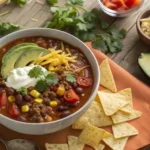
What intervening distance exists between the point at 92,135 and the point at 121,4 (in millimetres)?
1479

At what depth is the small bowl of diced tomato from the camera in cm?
402

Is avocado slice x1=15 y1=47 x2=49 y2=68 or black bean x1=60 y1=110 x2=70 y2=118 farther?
avocado slice x1=15 y1=47 x2=49 y2=68

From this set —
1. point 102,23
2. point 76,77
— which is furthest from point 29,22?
point 76,77

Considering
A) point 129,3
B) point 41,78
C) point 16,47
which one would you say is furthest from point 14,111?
point 129,3

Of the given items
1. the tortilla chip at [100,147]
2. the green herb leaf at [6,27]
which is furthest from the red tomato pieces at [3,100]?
the green herb leaf at [6,27]

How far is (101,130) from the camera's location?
3.08 m

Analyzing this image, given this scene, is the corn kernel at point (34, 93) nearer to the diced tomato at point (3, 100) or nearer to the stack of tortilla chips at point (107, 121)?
the diced tomato at point (3, 100)

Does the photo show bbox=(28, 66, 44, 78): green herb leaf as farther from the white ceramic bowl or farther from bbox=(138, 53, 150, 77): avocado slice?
bbox=(138, 53, 150, 77): avocado slice

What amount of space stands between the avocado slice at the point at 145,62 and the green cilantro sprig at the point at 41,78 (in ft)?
2.84

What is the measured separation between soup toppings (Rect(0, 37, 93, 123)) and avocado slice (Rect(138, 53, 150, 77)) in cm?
54

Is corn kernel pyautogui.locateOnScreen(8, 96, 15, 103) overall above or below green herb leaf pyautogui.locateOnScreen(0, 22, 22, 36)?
above

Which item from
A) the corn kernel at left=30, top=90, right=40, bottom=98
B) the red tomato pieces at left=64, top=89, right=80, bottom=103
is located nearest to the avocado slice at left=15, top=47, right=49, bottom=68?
the corn kernel at left=30, top=90, right=40, bottom=98

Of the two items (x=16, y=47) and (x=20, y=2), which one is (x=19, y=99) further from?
(x=20, y=2)

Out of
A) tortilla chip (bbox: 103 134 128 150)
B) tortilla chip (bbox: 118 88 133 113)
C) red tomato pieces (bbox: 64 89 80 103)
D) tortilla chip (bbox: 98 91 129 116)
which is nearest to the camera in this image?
red tomato pieces (bbox: 64 89 80 103)
